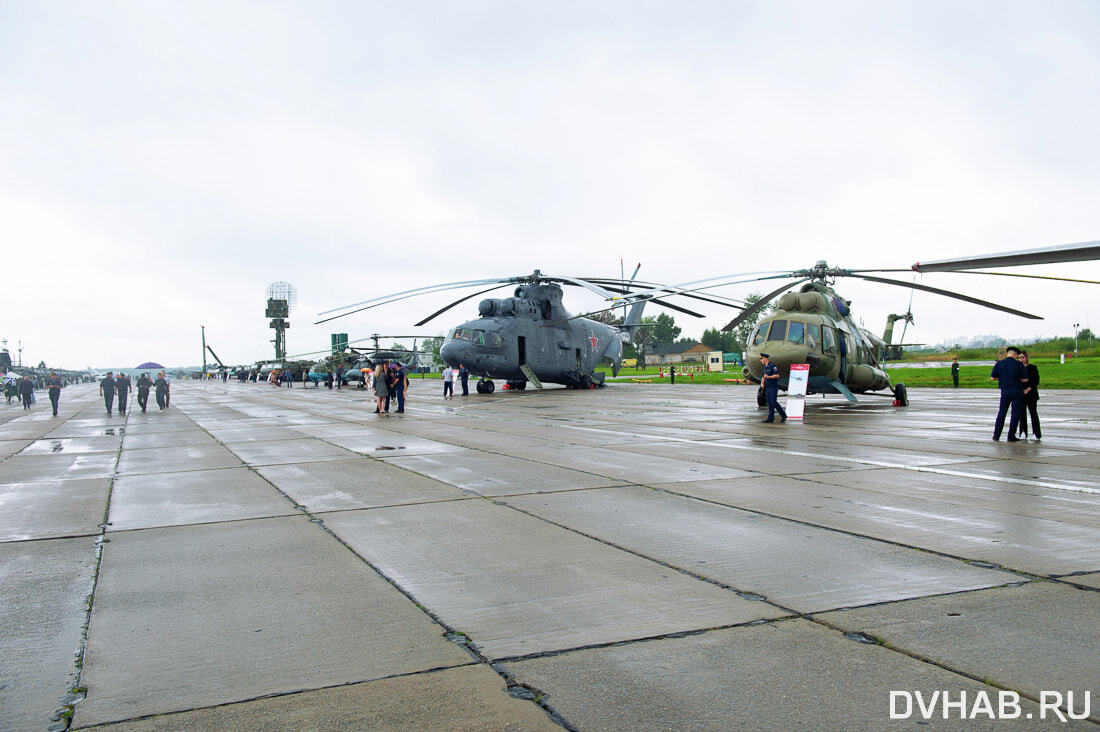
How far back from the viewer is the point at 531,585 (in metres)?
4.69

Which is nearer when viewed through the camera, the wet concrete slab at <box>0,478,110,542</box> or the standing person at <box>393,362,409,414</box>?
the wet concrete slab at <box>0,478,110,542</box>

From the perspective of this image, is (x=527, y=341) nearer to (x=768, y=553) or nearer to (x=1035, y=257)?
(x=1035, y=257)

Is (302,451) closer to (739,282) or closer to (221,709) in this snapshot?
(221,709)

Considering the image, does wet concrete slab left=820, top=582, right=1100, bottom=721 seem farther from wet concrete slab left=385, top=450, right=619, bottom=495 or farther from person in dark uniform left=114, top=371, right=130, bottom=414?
person in dark uniform left=114, top=371, right=130, bottom=414

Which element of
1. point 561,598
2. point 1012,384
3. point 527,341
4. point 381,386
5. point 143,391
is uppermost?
point 527,341

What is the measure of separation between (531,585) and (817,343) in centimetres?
1633

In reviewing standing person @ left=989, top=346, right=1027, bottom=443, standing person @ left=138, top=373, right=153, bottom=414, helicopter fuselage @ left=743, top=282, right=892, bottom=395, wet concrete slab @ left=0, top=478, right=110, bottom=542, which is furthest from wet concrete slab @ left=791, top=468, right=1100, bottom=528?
standing person @ left=138, top=373, right=153, bottom=414

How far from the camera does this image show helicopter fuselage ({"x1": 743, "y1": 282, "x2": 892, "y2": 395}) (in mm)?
19266

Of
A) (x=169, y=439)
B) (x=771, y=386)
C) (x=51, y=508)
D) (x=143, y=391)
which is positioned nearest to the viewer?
(x=51, y=508)

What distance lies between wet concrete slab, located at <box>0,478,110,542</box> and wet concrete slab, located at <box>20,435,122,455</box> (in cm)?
474

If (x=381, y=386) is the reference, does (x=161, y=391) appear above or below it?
below

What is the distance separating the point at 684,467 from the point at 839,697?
6.85m

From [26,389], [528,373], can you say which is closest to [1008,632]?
[528,373]

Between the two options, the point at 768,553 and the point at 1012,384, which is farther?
the point at 1012,384
